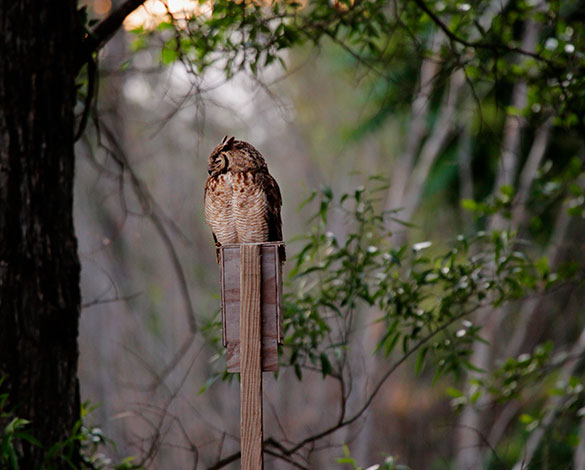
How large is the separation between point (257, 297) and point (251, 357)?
136 mm

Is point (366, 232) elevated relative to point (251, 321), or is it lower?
elevated

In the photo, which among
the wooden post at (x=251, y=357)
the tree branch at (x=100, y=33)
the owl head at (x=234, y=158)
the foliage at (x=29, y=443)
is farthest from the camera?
the tree branch at (x=100, y=33)

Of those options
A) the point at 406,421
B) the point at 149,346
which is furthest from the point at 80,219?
the point at 406,421

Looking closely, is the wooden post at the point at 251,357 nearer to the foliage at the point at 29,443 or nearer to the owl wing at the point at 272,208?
the owl wing at the point at 272,208

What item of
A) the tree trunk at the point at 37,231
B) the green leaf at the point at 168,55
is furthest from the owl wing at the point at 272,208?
the green leaf at the point at 168,55

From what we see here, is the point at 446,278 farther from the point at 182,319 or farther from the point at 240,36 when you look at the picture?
the point at 182,319

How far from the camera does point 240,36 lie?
271 cm

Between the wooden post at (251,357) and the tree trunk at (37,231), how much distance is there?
2.21 feet

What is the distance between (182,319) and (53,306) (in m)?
8.75

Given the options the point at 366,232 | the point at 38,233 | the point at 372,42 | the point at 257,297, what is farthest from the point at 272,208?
the point at 372,42

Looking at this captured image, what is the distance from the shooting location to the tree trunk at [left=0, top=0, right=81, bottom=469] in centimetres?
215

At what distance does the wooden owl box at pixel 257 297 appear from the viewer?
1.69 m

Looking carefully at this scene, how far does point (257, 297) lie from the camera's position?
1.69 meters

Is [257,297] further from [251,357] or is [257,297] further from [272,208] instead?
[272,208]
